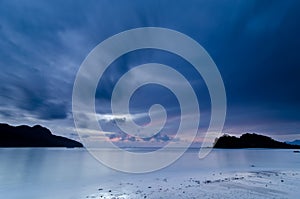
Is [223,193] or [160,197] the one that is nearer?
[160,197]

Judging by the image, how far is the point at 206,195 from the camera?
14.8 m

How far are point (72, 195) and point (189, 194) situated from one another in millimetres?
9813

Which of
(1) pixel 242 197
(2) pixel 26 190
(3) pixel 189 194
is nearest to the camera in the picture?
(1) pixel 242 197

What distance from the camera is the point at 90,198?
15406mm

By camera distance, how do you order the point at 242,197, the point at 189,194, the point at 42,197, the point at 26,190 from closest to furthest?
the point at 242,197
the point at 189,194
the point at 42,197
the point at 26,190

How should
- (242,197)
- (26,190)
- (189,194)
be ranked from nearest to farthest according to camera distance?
(242,197) < (189,194) < (26,190)

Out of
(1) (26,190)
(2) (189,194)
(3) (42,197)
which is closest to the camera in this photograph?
(2) (189,194)

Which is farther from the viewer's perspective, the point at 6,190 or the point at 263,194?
the point at 6,190

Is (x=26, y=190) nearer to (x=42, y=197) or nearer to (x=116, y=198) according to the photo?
(x=42, y=197)

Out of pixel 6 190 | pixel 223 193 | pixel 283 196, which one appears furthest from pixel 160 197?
pixel 6 190

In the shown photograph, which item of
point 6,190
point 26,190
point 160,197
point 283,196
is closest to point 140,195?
point 160,197

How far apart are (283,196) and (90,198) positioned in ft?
47.3

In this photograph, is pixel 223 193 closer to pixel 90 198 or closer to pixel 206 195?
pixel 206 195

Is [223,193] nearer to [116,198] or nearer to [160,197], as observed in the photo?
[160,197]
